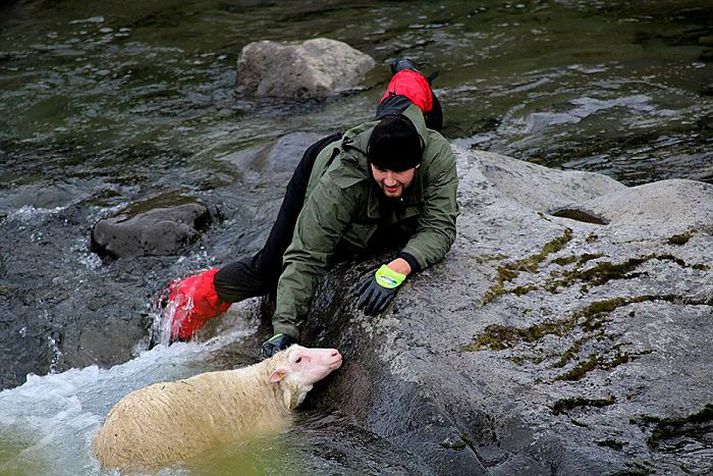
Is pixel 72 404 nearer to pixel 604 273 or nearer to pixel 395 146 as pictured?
pixel 395 146

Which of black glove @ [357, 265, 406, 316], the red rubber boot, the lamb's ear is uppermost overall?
black glove @ [357, 265, 406, 316]

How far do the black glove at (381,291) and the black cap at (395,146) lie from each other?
75cm

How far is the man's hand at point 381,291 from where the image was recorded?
6.54 metres

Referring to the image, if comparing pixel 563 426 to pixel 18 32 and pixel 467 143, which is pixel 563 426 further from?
pixel 18 32

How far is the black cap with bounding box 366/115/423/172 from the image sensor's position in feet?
20.6

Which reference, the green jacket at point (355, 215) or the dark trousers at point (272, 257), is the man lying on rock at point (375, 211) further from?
the dark trousers at point (272, 257)

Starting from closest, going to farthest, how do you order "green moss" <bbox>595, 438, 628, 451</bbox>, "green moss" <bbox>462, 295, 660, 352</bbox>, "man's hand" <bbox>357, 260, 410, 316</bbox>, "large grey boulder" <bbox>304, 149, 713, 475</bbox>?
"green moss" <bbox>595, 438, 628, 451</bbox>, "large grey boulder" <bbox>304, 149, 713, 475</bbox>, "green moss" <bbox>462, 295, 660, 352</bbox>, "man's hand" <bbox>357, 260, 410, 316</bbox>

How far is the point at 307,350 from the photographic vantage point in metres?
6.72

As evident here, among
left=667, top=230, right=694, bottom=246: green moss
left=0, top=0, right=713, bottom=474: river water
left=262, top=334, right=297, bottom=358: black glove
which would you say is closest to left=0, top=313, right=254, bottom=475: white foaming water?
left=0, top=0, right=713, bottom=474: river water

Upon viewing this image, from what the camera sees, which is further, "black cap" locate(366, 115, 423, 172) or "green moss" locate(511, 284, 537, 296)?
"green moss" locate(511, 284, 537, 296)

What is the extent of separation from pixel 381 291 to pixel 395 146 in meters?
1.02

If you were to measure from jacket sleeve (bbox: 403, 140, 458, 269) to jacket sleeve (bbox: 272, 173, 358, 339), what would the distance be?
1.70 feet

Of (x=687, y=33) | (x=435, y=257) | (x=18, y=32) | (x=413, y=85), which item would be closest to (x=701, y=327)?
(x=435, y=257)

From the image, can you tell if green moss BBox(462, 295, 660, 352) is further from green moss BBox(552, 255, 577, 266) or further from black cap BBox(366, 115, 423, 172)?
black cap BBox(366, 115, 423, 172)
